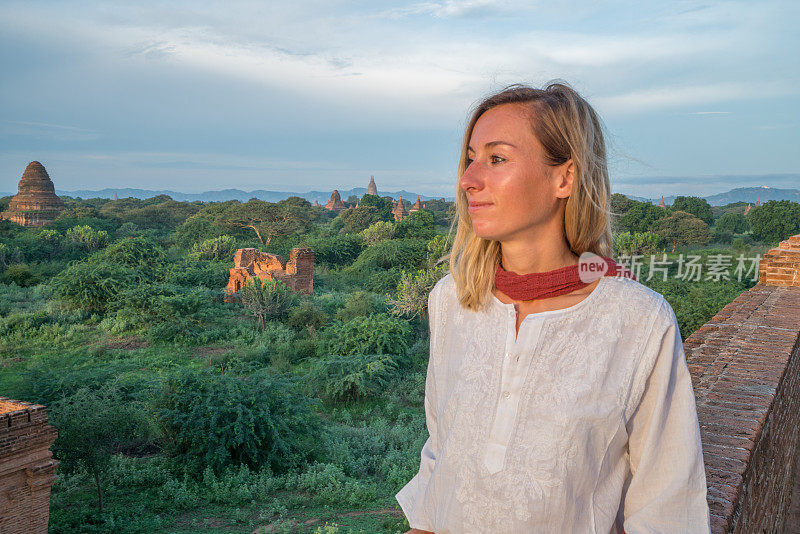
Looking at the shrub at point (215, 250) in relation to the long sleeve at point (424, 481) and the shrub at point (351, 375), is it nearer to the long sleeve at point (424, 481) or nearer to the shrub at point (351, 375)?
the shrub at point (351, 375)

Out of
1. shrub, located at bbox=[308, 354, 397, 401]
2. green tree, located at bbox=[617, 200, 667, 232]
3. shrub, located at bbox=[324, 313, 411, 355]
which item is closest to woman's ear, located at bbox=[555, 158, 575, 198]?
shrub, located at bbox=[308, 354, 397, 401]

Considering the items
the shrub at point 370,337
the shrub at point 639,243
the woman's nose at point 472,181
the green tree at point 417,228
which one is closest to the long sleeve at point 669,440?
the woman's nose at point 472,181

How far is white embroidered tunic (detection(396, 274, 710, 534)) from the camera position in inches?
38.2

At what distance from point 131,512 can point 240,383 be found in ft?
6.71

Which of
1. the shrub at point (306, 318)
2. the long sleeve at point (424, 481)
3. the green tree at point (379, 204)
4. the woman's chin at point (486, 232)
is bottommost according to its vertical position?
the shrub at point (306, 318)

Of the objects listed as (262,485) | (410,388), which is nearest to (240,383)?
(262,485)

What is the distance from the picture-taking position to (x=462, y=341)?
1.17 metres

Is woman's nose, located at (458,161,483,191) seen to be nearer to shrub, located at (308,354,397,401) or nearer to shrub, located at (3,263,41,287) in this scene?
shrub, located at (308,354,397,401)

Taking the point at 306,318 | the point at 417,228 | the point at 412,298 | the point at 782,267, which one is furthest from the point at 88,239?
the point at 782,267

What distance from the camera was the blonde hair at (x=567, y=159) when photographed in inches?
41.9

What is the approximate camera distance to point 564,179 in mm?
1100

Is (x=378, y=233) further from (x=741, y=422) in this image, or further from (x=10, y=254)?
(x=741, y=422)

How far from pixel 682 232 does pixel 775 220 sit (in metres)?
5.86

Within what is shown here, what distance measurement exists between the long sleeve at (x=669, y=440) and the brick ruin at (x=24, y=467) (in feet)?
15.1
